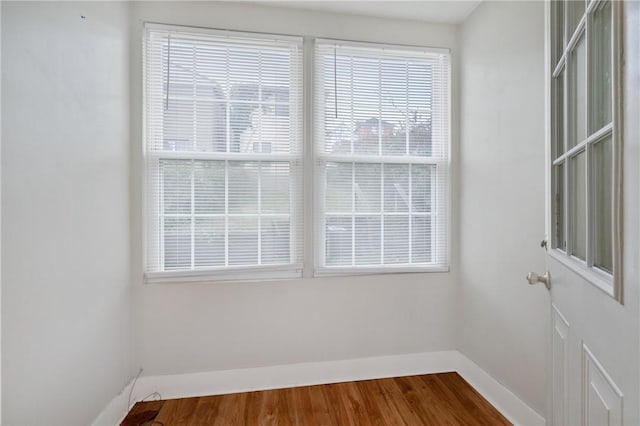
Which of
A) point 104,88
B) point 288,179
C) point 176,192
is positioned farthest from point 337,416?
point 104,88

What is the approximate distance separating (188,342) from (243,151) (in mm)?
1318

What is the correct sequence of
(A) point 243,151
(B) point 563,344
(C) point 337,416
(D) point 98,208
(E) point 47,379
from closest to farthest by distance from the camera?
(B) point 563,344 < (E) point 47,379 < (D) point 98,208 < (C) point 337,416 < (A) point 243,151

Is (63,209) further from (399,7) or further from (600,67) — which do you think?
(399,7)

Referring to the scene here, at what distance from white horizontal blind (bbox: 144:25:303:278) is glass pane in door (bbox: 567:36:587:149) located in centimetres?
152

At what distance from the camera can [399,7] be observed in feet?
6.86

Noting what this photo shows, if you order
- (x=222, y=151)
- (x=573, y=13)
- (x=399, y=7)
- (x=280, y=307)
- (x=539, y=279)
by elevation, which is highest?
(x=399, y=7)

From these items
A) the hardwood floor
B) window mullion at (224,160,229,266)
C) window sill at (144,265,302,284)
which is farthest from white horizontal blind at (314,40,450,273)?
the hardwood floor

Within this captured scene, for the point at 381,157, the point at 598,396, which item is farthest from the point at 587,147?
the point at 381,157

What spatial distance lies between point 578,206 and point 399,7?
6.11ft

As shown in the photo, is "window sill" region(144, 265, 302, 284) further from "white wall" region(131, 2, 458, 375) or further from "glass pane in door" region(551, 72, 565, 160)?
"glass pane in door" region(551, 72, 565, 160)

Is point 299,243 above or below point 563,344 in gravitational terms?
above

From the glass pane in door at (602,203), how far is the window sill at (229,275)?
164 cm

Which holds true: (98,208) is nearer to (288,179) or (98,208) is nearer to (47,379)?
(47,379)

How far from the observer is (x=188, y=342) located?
2010 mm
